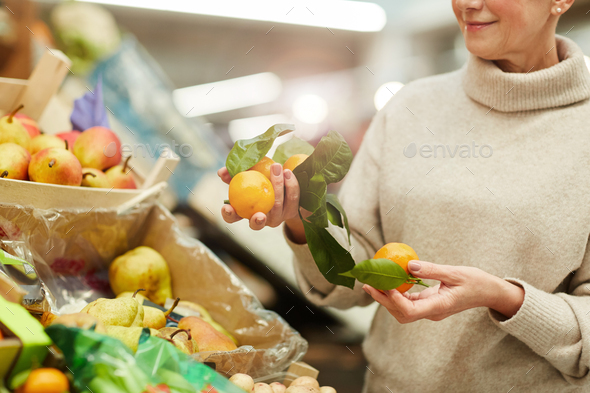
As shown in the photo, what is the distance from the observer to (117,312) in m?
0.73

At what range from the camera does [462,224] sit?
0.98 m

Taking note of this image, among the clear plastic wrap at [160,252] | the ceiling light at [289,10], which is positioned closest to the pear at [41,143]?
the clear plastic wrap at [160,252]

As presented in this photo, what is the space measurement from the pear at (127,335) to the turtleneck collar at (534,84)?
3.21 ft

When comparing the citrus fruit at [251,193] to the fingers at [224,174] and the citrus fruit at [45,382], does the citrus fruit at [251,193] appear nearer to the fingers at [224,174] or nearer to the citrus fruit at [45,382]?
the fingers at [224,174]

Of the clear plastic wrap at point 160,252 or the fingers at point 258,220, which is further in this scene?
the clear plastic wrap at point 160,252

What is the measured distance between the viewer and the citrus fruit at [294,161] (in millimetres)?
812

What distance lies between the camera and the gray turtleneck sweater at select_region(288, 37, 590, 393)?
896 mm

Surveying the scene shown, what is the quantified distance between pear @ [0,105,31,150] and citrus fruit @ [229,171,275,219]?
1.97 ft

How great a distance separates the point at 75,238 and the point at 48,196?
0.13 meters

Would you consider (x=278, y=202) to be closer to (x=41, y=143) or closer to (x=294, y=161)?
(x=294, y=161)

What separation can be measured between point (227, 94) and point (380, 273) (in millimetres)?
3659

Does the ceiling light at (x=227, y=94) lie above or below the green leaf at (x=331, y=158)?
below

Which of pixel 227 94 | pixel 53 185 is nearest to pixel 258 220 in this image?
pixel 53 185

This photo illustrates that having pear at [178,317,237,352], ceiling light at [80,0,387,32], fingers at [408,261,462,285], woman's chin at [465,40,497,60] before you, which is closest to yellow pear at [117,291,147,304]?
pear at [178,317,237,352]
